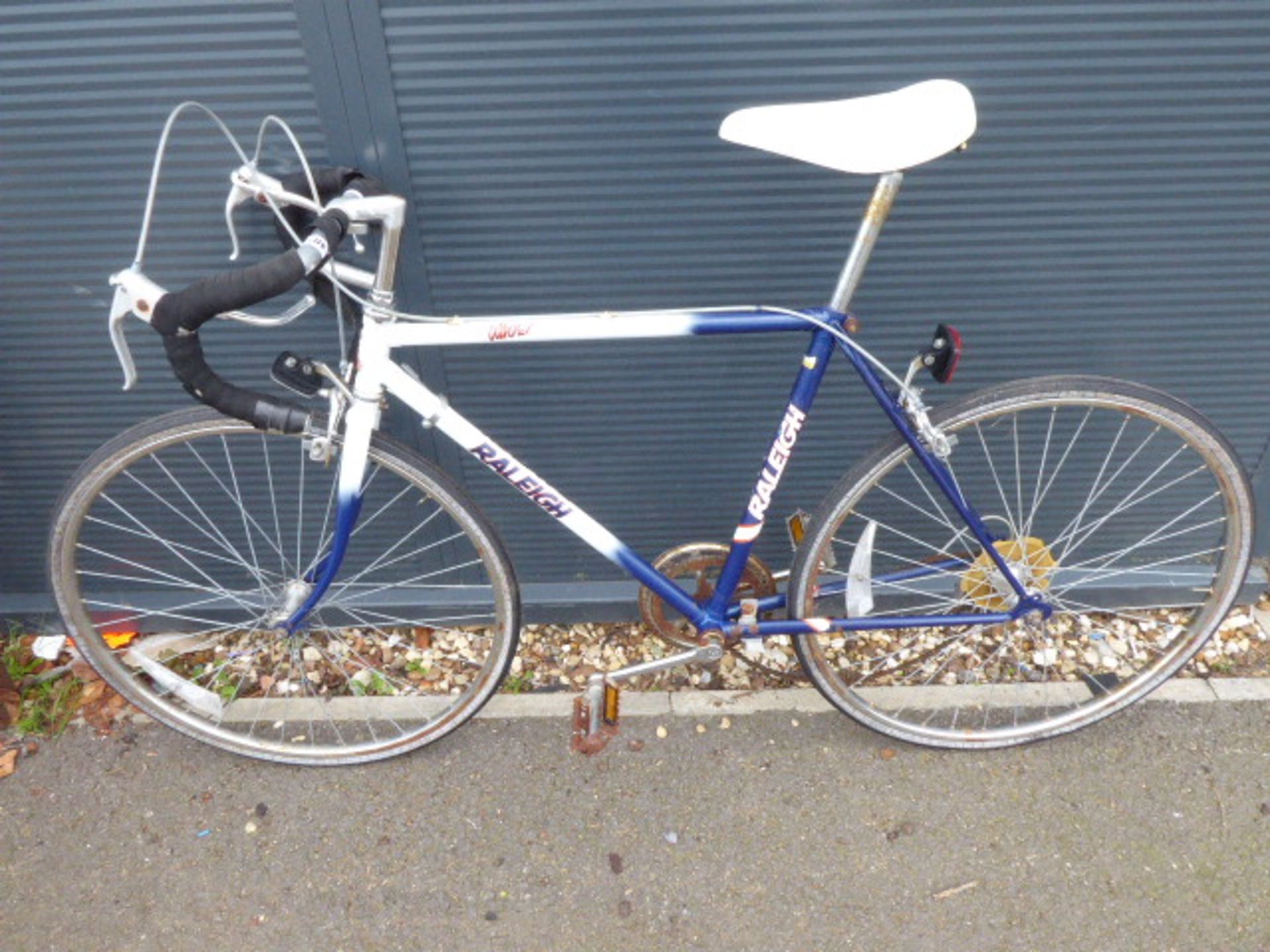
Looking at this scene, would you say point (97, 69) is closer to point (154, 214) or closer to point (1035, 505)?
point (154, 214)

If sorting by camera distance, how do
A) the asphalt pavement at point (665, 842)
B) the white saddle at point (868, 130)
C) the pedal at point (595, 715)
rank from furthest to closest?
the pedal at point (595, 715) → the asphalt pavement at point (665, 842) → the white saddle at point (868, 130)

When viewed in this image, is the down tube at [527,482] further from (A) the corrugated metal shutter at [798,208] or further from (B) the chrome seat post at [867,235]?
(B) the chrome seat post at [867,235]

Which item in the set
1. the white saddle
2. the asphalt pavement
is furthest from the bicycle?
the asphalt pavement

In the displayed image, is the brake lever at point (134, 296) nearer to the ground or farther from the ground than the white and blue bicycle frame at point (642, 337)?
farther from the ground

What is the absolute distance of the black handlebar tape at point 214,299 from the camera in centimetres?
166

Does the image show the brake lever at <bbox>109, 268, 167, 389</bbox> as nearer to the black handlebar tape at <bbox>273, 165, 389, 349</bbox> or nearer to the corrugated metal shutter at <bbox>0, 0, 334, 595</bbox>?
the black handlebar tape at <bbox>273, 165, 389, 349</bbox>

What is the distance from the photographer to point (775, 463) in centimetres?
220

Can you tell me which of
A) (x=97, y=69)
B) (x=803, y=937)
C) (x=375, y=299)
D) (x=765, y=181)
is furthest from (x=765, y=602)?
(x=97, y=69)

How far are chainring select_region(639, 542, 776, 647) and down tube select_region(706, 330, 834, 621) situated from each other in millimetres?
53

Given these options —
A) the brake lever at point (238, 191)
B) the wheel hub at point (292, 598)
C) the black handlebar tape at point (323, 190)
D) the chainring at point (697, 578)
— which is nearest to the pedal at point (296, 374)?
the black handlebar tape at point (323, 190)

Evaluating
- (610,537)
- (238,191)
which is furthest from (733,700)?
(238,191)

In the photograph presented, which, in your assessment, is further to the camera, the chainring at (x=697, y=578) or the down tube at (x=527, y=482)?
the chainring at (x=697, y=578)

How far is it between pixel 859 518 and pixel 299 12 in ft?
6.77

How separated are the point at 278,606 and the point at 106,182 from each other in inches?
44.9
